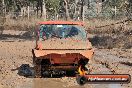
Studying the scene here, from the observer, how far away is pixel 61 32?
16.9 meters

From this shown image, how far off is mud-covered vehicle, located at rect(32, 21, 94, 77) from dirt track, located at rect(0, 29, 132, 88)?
0.53 meters

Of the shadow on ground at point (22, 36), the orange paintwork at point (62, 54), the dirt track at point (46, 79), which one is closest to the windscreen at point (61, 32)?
the orange paintwork at point (62, 54)

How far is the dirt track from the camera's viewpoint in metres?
14.7

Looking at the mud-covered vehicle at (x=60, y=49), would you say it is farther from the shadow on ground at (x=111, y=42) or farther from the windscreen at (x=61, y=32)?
the shadow on ground at (x=111, y=42)

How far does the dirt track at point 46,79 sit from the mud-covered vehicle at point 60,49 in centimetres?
53

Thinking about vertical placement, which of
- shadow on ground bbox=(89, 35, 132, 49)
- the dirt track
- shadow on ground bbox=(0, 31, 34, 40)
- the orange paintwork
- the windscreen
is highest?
the windscreen

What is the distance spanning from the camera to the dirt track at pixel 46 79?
1471 cm

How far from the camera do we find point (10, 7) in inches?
2291

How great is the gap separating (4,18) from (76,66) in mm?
26532

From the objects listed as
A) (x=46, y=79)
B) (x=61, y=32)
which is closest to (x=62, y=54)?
(x=46, y=79)

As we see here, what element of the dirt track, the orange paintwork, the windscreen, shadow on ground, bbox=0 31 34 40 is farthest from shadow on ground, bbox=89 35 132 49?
the orange paintwork

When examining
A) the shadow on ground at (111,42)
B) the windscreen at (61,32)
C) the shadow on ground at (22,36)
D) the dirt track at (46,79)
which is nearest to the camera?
the dirt track at (46,79)

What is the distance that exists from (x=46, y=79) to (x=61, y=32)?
2076 millimetres

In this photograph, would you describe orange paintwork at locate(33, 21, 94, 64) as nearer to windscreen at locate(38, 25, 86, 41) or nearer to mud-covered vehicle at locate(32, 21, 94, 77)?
mud-covered vehicle at locate(32, 21, 94, 77)
